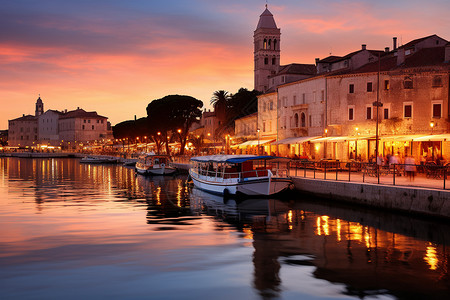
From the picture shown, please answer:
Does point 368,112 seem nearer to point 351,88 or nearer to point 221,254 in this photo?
point 351,88

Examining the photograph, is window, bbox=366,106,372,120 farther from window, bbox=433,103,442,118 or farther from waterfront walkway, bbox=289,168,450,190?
waterfront walkway, bbox=289,168,450,190

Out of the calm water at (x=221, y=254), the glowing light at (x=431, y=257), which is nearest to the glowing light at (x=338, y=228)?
the calm water at (x=221, y=254)

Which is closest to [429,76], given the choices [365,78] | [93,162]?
[365,78]

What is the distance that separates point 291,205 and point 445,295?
18032 mm

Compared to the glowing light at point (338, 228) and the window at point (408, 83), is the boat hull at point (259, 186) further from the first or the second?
the window at point (408, 83)

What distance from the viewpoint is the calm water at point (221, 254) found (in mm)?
13320

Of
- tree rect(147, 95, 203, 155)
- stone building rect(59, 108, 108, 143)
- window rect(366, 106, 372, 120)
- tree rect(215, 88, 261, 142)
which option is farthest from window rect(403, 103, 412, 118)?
stone building rect(59, 108, 108, 143)

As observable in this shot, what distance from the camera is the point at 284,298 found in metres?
12.7

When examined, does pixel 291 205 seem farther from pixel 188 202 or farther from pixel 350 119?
pixel 350 119

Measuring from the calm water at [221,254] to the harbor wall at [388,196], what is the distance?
2.39 feet

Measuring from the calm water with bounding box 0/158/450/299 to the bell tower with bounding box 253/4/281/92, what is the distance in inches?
3361

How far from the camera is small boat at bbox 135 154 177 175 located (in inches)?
2507

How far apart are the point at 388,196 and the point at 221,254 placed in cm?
1175

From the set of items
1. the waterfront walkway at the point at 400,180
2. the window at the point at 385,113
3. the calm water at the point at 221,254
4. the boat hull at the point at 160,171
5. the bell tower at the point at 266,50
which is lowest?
the calm water at the point at 221,254
